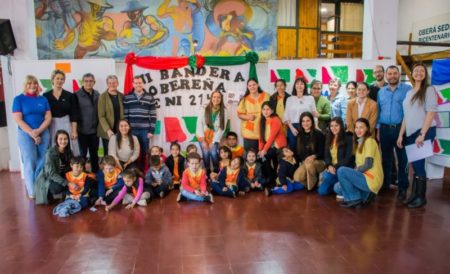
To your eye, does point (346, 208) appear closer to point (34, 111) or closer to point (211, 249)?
point (211, 249)

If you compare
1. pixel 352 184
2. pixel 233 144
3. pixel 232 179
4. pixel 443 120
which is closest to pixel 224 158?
pixel 232 179

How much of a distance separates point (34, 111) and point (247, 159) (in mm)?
2595

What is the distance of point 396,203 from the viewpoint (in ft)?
13.0

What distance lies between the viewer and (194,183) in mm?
4148

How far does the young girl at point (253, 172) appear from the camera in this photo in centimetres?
446

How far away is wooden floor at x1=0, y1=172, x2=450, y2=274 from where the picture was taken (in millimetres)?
2562

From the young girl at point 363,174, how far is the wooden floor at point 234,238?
0.50 ft

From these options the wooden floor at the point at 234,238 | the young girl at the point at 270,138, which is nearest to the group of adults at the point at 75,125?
the wooden floor at the point at 234,238

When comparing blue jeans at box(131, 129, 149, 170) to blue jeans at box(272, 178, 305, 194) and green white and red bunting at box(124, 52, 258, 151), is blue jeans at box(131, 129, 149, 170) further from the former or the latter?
blue jeans at box(272, 178, 305, 194)

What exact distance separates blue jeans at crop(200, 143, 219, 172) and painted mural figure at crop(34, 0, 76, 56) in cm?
602

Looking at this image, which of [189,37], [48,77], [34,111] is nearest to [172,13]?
A: [189,37]

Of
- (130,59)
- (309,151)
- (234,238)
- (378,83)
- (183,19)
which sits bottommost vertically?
(234,238)

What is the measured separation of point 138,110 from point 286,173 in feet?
6.90

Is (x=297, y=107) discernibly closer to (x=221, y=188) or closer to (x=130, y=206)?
(x=221, y=188)
